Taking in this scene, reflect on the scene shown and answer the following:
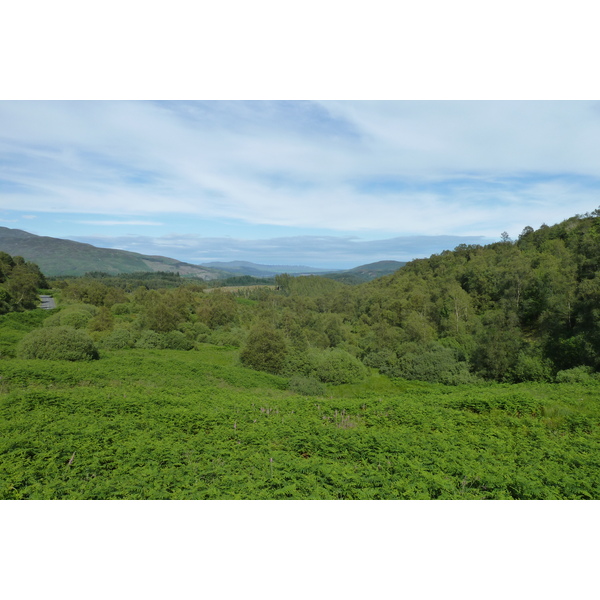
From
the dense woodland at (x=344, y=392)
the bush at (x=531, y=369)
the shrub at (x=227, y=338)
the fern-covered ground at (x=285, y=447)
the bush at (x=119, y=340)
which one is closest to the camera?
the fern-covered ground at (x=285, y=447)

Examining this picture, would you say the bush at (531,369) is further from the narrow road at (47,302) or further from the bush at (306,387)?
the narrow road at (47,302)

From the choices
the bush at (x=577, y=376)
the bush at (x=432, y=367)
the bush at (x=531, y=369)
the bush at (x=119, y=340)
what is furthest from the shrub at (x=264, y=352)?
the bush at (x=577, y=376)

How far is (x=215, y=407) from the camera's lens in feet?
28.0

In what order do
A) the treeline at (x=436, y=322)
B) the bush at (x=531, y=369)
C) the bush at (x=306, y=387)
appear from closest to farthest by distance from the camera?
the bush at (x=306, y=387)
the bush at (x=531, y=369)
the treeline at (x=436, y=322)

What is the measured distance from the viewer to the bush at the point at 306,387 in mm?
15999

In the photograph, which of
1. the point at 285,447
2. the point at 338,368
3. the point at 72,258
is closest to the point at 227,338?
the point at 338,368

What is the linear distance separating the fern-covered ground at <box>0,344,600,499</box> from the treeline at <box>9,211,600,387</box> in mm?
8427

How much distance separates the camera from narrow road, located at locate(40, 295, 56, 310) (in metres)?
15.5

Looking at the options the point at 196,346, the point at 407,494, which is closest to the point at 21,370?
the point at 407,494

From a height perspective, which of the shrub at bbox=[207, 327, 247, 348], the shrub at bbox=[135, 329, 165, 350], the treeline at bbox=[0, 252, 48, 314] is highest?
the treeline at bbox=[0, 252, 48, 314]

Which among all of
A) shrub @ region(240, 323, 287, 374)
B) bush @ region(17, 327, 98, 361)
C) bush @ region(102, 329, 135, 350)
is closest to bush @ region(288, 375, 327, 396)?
shrub @ region(240, 323, 287, 374)

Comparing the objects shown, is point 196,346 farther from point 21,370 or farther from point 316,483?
point 316,483

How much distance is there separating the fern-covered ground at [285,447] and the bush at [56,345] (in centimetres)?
174

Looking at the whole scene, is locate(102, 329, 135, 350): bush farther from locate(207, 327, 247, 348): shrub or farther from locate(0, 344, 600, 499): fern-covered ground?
locate(207, 327, 247, 348): shrub
